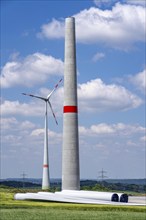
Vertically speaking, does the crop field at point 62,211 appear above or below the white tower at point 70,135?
below

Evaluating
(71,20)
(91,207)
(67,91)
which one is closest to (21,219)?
(91,207)

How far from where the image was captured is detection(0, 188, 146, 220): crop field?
36.7 metres

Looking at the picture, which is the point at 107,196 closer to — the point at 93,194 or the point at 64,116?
the point at 93,194

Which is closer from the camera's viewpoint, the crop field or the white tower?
the crop field

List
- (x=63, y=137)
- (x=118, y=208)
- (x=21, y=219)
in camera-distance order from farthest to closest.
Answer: (x=63, y=137) < (x=118, y=208) < (x=21, y=219)

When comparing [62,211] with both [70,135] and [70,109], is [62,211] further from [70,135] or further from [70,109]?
[70,109]

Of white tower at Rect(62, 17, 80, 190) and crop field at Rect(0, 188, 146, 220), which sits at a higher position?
white tower at Rect(62, 17, 80, 190)

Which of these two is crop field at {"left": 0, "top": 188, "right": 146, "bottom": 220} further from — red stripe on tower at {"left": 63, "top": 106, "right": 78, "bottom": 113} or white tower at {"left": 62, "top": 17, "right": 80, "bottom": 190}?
red stripe on tower at {"left": 63, "top": 106, "right": 78, "bottom": 113}

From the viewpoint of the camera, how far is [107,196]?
5469 centimetres

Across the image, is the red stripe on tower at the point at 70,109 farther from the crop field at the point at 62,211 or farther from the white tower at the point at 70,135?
the crop field at the point at 62,211

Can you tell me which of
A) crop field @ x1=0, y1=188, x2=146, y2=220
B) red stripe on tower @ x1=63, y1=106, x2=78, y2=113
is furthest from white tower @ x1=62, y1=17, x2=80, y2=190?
crop field @ x1=0, y1=188, x2=146, y2=220

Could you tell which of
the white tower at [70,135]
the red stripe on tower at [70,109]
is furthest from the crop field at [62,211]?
the red stripe on tower at [70,109]

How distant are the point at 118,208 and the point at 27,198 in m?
13.2

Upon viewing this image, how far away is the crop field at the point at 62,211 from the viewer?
36.7 m
